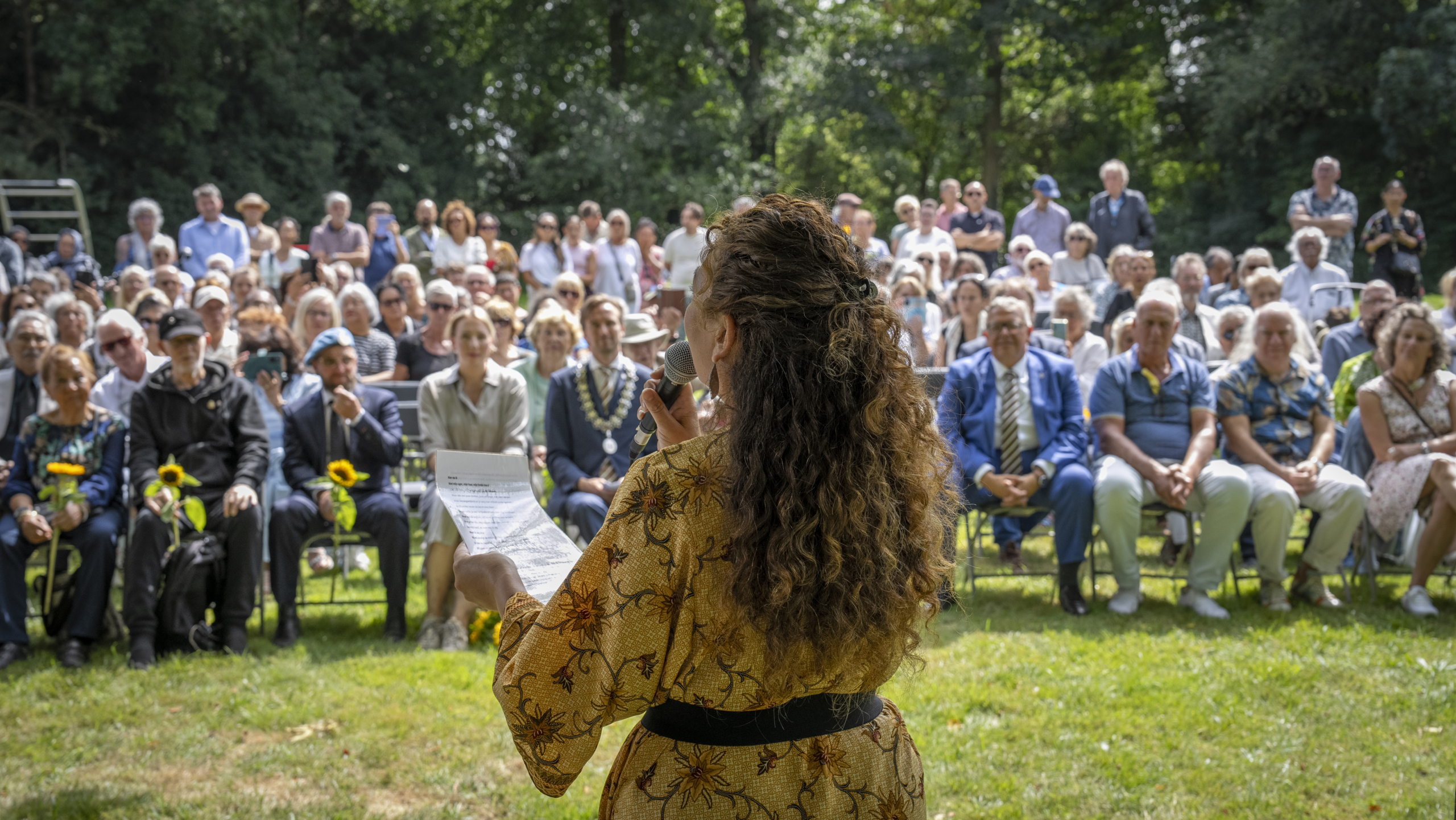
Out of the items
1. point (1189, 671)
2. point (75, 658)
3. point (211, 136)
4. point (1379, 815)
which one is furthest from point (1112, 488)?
point (211, 136)

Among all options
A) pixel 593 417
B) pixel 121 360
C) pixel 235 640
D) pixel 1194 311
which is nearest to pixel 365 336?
pixel 121 360

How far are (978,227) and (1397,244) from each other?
448cm

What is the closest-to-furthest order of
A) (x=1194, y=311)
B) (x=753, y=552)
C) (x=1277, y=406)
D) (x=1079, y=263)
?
(x=753, y=552), (x=1277, y=406), (x=1194, y=311), (x=1079, y=263)

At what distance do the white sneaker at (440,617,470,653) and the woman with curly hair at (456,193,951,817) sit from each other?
3893 millimetres

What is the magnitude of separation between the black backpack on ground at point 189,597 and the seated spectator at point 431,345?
263 cm

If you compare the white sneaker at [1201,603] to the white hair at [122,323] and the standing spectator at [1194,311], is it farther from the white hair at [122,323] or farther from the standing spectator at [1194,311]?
the white hair at [122,323]

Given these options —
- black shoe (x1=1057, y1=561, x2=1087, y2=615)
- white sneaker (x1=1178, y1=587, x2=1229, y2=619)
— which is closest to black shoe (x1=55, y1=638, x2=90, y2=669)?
black shoe (x1=1057, y1=561, x2=1087, y2=615)

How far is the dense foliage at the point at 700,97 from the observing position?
20.1 m

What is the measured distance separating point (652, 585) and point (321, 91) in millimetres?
24057

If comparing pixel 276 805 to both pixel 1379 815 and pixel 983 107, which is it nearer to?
pixel 1379 815

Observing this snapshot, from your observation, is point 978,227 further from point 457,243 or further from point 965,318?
point 457,243

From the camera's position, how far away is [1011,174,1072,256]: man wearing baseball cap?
12.2m

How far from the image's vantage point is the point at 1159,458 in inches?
243

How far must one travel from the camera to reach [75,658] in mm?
5137
